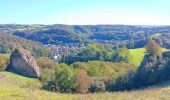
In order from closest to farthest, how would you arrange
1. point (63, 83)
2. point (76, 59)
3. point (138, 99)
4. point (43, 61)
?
point (138, 99)
point (63, 83)
point (43, 61)
point (76, 59)

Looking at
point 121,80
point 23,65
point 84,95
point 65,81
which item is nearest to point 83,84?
point 65,81

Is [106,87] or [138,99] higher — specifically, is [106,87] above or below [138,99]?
below

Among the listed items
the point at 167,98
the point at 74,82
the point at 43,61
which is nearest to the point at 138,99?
the point at 167,98

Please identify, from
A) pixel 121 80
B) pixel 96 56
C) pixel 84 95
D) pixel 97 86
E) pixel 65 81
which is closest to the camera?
pixel 84 95

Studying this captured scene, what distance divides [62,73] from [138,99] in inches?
1247

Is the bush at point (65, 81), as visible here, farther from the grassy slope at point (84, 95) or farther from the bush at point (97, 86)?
the grassy slope at point (84, 95)

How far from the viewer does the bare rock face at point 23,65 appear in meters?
62.0

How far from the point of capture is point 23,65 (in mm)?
62000

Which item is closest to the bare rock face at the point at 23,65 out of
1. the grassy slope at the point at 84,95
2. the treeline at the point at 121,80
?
the treeline at the point at 121,80

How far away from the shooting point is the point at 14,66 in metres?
62.8

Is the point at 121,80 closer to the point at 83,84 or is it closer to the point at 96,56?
the point at 83,84

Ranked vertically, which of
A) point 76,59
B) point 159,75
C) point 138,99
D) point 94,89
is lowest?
point 76,59

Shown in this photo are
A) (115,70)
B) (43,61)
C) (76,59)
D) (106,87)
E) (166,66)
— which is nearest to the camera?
(166,66)

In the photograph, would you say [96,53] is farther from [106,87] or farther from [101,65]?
[106,87]
